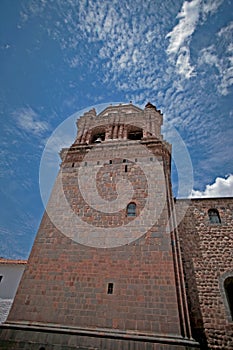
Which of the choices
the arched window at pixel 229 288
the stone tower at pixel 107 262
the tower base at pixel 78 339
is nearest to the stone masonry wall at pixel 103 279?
the stone tower at pixel 107 262

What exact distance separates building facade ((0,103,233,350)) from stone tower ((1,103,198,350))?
3 cm

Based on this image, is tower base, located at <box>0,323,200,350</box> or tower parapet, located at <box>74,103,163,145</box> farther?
tower parapet, located at <box>74,103,163,145</box>

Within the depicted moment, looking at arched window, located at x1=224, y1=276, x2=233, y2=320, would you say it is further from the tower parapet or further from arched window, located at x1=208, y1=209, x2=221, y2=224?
the tower parapet

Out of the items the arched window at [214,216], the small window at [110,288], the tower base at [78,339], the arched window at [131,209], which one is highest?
the arched window at [214,216]

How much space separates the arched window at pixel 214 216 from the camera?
40.9ft

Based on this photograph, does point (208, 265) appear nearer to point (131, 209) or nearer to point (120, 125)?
point (131, 209)

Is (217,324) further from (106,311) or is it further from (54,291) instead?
(54,291)

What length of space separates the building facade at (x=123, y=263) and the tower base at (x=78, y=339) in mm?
27

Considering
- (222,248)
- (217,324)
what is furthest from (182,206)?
(217,324)

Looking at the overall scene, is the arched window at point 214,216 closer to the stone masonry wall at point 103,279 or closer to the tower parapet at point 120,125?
the stone masonry wall at point 103,279

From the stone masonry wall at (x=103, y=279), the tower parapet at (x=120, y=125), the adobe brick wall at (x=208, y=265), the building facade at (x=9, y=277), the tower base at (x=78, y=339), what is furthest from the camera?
the building facade at (x=9, y=277)

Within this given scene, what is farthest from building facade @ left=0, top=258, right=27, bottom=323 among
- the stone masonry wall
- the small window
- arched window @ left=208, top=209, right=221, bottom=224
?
arched window @ left=208, top=209, right=221, bottom=224

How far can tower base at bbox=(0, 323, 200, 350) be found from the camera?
680cm

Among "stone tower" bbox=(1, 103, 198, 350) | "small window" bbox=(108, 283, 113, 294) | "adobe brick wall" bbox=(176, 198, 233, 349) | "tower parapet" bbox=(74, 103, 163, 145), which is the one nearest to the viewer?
"stone tower" bbox=(1, 103, 198, 350)
